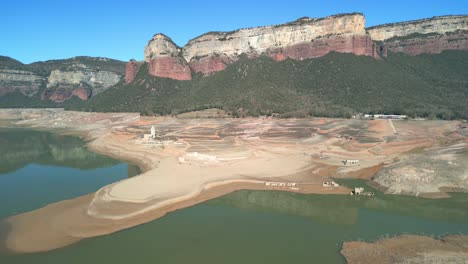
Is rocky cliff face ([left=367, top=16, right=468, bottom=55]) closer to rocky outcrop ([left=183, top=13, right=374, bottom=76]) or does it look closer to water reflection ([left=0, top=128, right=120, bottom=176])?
rocky outcrop ([left=183, top=13, right=374, bottom=76])

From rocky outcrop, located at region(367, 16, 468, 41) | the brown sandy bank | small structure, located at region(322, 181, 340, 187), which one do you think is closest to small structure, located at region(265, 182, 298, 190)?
small structure, located at region(322, 181, 340, 187)

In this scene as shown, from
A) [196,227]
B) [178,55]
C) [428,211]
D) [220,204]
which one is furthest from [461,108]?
[178,55]

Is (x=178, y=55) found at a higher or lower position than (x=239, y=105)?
higher

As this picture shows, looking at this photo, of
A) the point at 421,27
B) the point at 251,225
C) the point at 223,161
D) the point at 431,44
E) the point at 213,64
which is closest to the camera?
the point at 251,225

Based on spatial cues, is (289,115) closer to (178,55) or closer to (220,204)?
(220,204)

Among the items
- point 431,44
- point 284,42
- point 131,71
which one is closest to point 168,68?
point 131,71

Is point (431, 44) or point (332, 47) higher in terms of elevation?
point (431, 44)

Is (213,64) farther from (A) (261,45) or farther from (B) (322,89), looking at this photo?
(B) (322,89)
